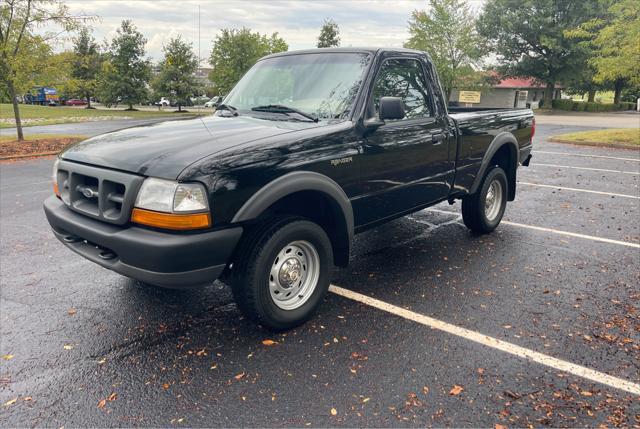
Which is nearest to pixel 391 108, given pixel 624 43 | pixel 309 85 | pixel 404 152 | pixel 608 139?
pixel 404 152

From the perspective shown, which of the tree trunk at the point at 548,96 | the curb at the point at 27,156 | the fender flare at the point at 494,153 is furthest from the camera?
the tree trunk at the point at 548,96

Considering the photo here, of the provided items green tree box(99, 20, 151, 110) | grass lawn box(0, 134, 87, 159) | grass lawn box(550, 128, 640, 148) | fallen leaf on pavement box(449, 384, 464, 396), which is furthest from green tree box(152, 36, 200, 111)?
fallen leaf on pavement box(449, 384, 464, 396)

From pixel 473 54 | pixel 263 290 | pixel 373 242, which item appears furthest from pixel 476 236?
pixel 473 54

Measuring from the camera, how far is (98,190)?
315cm

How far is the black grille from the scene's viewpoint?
2951 millimetres

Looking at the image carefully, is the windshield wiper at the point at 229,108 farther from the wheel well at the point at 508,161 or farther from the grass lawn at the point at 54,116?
the grass lawn at the point at 54,116

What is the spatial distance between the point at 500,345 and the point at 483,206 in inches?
106

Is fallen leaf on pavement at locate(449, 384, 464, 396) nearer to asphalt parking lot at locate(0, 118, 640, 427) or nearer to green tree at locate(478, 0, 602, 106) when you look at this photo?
asphalt parking lot at locate(0, 118, 640, 427)

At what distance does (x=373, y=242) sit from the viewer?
5.68 meters

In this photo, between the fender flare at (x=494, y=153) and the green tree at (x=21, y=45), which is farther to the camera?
the green tree at (x=21, y=45)

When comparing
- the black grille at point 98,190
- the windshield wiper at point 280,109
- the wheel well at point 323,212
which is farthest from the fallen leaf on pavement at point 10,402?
the windshield wiper at point 280,109

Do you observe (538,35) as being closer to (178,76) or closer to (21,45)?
(178,76)

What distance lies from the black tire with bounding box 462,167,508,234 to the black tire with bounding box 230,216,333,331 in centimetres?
281

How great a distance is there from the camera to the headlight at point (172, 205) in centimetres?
283
